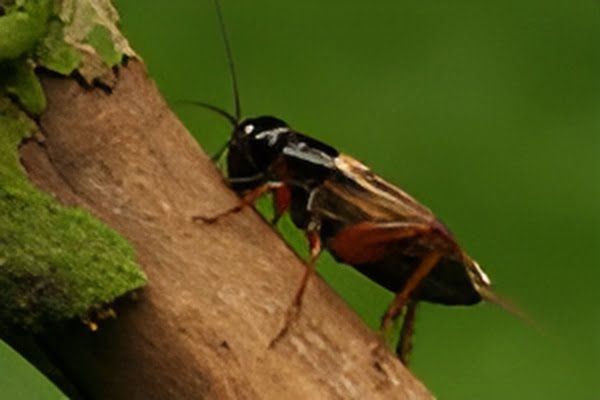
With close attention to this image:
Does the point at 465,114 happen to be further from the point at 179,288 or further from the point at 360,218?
the point at 179,288

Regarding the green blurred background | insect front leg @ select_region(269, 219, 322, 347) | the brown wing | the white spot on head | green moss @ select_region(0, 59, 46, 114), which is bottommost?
the green blurred background

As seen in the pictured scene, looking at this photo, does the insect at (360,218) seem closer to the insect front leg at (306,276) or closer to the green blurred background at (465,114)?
the insect front leg at (306,276)

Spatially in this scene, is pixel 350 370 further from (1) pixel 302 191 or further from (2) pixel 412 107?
(2) pixel 412 107

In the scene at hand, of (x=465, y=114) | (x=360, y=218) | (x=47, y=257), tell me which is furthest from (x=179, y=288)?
(x=465, y=114)

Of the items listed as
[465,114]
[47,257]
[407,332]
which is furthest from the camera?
[465,114]

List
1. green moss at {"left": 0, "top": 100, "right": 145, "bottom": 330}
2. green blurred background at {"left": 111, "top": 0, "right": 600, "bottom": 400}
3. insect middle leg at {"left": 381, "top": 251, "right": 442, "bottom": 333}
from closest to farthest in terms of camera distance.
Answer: green moss at {"left": 0, "top": 100, "right": 145, "bottom": 330} → insect middle leg at {"left": 381, "top": 251, "right": 442, "bottom": 333} → green blurred background at {"left": 111, "top": 0, "right": 600, "bottom": 400}

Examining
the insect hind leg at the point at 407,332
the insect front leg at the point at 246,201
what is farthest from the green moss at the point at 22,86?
the insect hind leg at the point at 407,332

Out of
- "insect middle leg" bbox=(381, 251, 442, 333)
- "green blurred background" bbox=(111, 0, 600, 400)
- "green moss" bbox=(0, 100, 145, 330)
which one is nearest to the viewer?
"green moss" bbox=(0, 100, 145, 330)

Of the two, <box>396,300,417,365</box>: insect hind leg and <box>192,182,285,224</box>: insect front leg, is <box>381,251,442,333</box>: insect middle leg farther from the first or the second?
<box>192,182,285,224</box>: insect front leg

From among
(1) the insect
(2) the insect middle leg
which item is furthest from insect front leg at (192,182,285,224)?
(2) the insect middle leg
